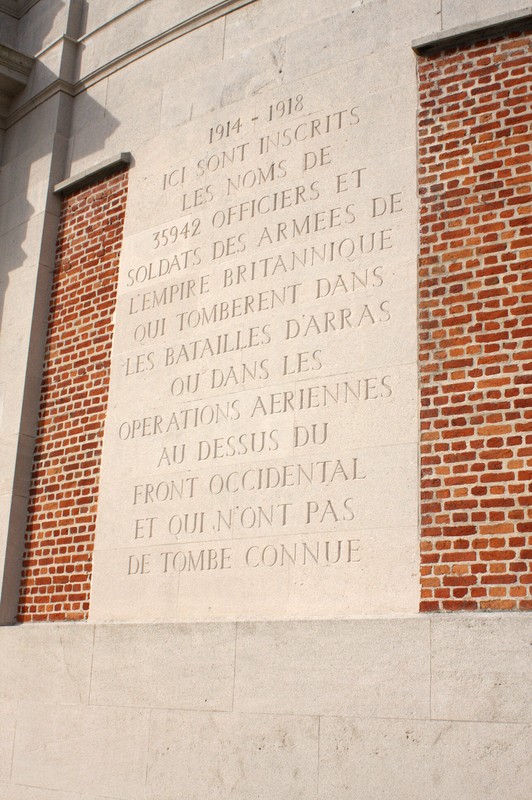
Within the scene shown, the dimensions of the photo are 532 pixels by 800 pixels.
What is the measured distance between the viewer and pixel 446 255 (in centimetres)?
771

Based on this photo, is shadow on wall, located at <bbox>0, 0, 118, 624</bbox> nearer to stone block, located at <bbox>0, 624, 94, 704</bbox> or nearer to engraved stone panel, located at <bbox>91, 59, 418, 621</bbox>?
stone block, located at <bbox>0, 624, 94, 704</bbox>

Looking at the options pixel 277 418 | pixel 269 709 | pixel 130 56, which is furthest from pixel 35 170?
pixel 269 709

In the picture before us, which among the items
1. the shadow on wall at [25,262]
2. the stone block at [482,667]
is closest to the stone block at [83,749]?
the shadow on wall at [25,262]

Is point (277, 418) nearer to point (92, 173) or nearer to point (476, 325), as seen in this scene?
point (476, 325)

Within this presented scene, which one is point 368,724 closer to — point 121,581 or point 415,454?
point 415,454

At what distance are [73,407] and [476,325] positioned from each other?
4.27 meters

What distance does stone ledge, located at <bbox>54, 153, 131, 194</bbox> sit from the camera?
33.8 ft

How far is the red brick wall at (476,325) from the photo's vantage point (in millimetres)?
6930

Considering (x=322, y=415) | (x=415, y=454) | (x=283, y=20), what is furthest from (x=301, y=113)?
(x=415, y=454)

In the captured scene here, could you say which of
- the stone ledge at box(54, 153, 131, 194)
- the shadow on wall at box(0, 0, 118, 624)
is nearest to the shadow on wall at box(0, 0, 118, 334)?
the shadow on wall at box(0, 0, 118, 624)

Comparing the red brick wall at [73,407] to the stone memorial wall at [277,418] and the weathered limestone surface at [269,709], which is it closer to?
the stone memorial wall at [277,418]

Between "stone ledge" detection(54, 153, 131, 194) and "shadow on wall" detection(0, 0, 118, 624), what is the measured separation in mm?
189

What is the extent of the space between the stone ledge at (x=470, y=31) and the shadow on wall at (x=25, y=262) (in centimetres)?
376

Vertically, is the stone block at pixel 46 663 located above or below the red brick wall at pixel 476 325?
below
